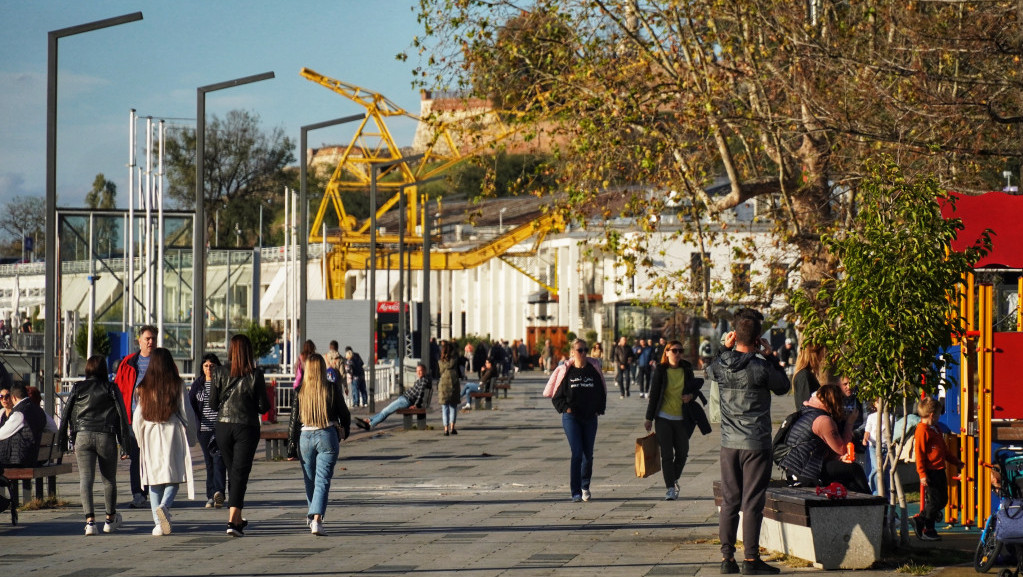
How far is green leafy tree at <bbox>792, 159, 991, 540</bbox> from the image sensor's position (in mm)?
10102

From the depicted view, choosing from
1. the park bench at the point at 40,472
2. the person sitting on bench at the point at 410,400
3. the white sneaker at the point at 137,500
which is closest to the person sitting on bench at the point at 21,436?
the park bench at the point at 40,472

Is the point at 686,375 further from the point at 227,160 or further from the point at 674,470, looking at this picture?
the point at 227,160

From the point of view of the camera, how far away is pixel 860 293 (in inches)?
402

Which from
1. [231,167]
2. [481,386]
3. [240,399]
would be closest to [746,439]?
[240,399]

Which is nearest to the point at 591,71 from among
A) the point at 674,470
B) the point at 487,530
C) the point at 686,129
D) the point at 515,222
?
the point at 686,129

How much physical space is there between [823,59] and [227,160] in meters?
69.5

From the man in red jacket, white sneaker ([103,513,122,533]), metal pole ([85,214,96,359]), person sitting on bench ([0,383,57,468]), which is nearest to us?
white sneaker ([103,513,122,533])

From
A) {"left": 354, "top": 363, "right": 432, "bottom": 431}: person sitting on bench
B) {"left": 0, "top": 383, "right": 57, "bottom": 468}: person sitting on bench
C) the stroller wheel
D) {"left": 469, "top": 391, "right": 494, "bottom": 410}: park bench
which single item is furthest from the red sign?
the stroller wheel

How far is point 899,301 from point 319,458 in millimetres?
4802

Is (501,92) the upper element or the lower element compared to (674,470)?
upper

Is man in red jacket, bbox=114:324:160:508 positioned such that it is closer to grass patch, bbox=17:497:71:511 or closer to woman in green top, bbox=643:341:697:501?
grass patch, bbox=17:497:71:511

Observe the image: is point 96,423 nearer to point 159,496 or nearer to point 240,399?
point 159,496

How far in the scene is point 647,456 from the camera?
13.8 metres

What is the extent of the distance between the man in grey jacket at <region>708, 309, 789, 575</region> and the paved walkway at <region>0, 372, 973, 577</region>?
1.15 ft
